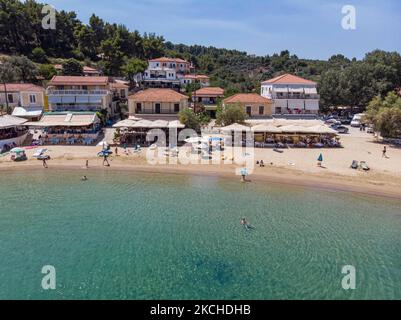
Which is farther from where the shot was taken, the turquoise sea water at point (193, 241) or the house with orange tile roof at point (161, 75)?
the house with orange tile roof at point (161, 75)

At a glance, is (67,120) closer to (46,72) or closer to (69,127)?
(69,127)

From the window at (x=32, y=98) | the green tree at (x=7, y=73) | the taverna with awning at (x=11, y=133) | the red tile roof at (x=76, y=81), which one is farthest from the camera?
the green tree at (x=7, y=73)

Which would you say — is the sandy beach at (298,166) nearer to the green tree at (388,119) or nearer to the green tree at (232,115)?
the green tree at (388,119)

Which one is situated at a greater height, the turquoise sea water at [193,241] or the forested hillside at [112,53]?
the forested hillside at [112,53]

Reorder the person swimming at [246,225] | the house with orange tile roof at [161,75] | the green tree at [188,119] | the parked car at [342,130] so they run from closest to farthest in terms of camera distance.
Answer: the person swimming at [246,225]
the green tree at [188,119]
the parked car at [342,130]
the house with orange tile roof at [161,75]

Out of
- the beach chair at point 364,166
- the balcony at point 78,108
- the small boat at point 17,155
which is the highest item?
the balcony at point 78,108

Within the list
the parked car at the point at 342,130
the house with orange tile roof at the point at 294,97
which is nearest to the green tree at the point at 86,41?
the house with orange tile roof at the point at 294,97

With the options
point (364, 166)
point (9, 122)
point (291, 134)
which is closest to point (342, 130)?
point (291, 134)
